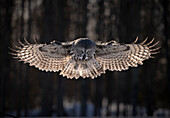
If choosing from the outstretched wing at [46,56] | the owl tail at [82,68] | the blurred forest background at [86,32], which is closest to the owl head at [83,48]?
the owl tail at [82,68]

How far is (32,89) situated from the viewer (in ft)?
46.9

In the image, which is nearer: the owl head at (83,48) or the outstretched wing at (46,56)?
the owl head at (83,48)

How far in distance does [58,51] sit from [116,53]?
1.49 m

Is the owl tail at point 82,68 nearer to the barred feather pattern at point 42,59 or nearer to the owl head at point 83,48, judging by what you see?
the owl head at point 83,48

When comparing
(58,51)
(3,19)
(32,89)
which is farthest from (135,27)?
(32,89)

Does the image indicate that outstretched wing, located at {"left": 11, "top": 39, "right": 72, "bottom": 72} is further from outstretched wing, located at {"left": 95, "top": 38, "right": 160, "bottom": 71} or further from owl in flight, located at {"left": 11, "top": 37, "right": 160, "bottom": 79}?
outstretched wing, located at {"left": 95, "top": 38, "right": 160, "bottom": 71}

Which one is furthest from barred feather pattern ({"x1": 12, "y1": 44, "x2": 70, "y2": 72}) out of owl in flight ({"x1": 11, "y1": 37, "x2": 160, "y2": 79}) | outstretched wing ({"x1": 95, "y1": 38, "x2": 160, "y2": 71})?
outstretched wing ({"x1": 95, "y1": 38, "x2": 160, "y2": 71})

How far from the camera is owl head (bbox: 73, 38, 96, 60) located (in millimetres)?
3926

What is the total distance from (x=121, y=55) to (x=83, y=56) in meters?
1.31

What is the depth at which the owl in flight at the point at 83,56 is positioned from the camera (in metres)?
4.12

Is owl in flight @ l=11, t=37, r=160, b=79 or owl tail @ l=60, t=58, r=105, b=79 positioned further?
owl tail @ l=60, t=58, r=105, b=79

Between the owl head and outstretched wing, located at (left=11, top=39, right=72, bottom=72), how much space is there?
539 millimetres

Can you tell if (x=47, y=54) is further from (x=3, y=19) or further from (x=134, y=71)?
(x=3, y=19)

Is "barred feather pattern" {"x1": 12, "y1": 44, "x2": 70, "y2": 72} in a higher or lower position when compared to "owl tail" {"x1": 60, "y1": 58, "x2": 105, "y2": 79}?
higher
